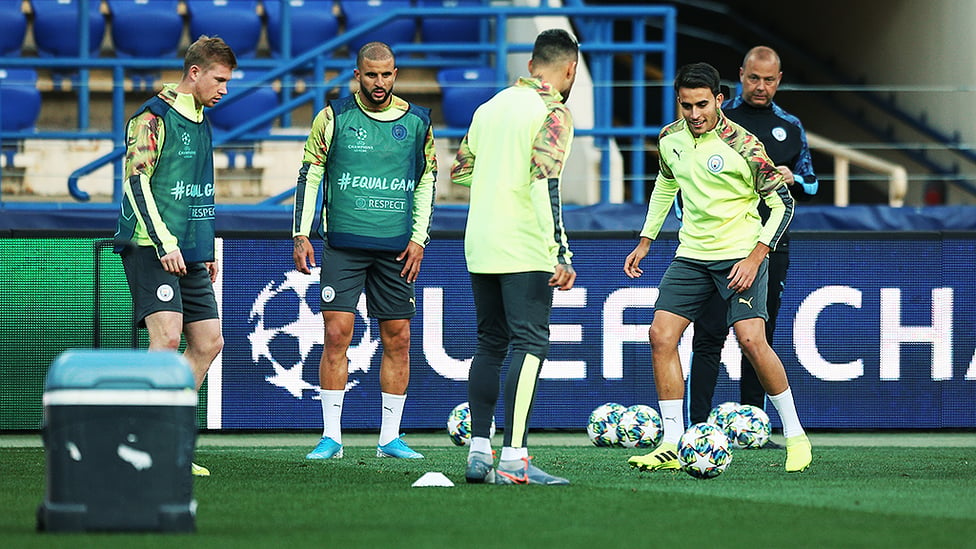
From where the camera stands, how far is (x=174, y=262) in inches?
275

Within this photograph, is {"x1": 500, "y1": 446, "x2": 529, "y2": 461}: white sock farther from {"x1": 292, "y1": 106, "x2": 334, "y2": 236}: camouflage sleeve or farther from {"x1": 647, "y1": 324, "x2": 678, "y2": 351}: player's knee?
{"x1": 292, "y1": 106, "x2": 334, "y2": 236}: camouflage sleeve

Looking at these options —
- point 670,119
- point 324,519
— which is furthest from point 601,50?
point 324,519

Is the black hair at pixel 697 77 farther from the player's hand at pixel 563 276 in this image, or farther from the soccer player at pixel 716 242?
the player's hand at pixel 563 276

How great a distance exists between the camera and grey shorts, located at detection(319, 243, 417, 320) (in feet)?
27.0

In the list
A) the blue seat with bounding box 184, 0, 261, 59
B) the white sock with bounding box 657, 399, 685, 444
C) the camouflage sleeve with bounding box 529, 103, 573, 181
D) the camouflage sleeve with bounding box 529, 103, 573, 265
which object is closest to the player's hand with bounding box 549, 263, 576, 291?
the camouflage sleeve with bounding box 529, 103, 573, 265

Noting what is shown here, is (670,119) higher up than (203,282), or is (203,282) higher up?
(670,119)

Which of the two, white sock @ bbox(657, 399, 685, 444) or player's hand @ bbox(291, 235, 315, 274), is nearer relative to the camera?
white sock @ bbox(657, 399, 685, 444)

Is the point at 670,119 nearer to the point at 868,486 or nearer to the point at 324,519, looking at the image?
the point at 868,486

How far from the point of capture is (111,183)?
1291 cm

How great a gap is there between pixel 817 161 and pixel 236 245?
38.2ft

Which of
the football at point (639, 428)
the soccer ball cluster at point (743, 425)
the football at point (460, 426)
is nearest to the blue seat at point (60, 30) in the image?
the football at point (460, 426)

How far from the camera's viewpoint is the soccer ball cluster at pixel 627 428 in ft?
30.3

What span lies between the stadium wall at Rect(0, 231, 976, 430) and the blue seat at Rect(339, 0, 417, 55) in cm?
533

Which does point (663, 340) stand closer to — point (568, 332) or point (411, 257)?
point (411, 257)
